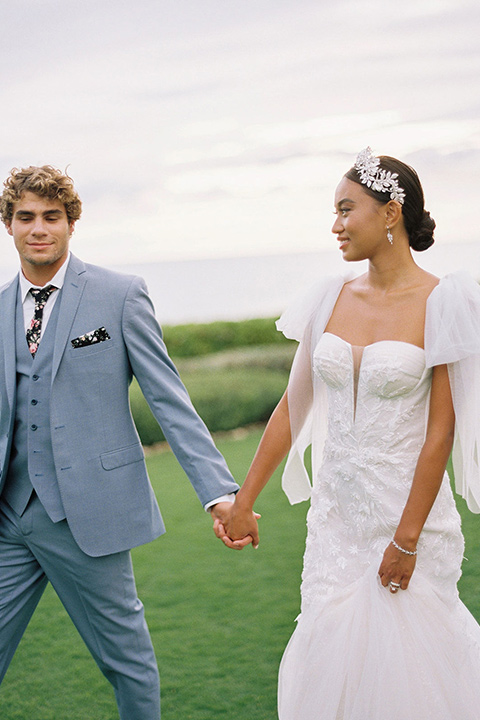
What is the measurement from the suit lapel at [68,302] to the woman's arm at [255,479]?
0.76 m

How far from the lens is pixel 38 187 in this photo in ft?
9.78

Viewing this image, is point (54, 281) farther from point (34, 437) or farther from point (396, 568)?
point (396, 568)

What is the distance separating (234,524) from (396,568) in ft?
2.05

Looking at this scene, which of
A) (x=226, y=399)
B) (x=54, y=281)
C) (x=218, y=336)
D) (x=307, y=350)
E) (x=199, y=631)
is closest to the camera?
(x=54, y=281)

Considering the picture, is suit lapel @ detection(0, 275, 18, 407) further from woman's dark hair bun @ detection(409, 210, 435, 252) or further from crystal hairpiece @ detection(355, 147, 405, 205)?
woman's dark hair bun @ detection(409, 210, 435, 252)

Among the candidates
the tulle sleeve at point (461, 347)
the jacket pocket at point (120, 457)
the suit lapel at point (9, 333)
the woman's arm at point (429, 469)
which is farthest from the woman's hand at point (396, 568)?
the suit lapel at point (9, 333)

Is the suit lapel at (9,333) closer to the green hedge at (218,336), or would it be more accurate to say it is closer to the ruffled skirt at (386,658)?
the ruffled skirt at (386,658)

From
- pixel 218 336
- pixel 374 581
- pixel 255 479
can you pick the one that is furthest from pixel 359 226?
pixel 218 336

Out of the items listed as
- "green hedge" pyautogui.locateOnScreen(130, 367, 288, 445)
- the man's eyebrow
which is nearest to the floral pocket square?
the man's eyebrow

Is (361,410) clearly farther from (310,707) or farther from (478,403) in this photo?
(310,707)

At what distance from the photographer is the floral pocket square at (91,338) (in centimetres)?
294

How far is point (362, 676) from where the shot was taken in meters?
2.74

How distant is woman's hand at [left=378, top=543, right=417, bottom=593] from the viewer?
2.74 meters

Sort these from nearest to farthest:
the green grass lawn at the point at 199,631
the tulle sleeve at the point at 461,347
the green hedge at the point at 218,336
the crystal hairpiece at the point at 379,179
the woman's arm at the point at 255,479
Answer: the tulle sleeve at the point at 461,347 → the crystal hairpiece at the point at 379,179 → the woman's arm at the point at 255,479 → the green grass lawn at the point at 199,631 → the green hedge at the point at 218,336
